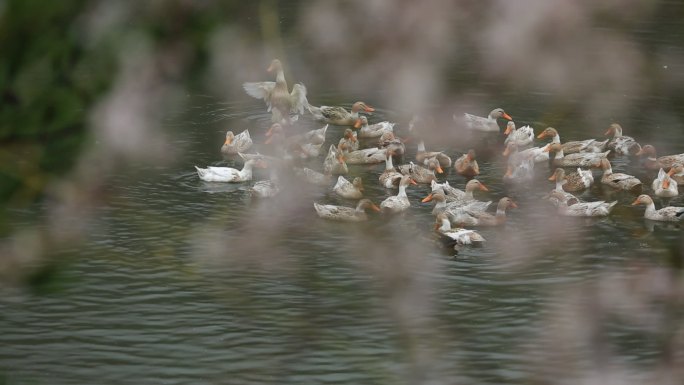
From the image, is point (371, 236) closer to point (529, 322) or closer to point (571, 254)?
point (571, 254)

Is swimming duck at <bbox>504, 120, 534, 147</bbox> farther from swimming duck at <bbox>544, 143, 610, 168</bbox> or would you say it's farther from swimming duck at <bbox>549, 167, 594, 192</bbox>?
swimming duck at <bbox>549, 167, 594, 192</bbox>

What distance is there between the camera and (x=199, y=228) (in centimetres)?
933

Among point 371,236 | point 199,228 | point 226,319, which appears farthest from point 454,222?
point 226,319

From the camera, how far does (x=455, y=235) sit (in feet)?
31.9

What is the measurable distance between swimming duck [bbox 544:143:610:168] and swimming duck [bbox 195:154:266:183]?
134 inches

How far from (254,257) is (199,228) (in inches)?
41.3

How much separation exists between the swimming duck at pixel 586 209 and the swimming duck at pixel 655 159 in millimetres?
1387

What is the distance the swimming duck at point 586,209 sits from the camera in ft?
35.0

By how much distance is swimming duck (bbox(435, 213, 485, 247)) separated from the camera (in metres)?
9.72

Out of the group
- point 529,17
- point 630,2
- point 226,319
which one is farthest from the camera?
point 226,319

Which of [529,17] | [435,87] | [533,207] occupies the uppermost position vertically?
[529,17]

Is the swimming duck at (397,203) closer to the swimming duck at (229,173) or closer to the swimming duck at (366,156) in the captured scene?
the swimming duck at (366,156)

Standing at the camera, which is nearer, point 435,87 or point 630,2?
point 630,2

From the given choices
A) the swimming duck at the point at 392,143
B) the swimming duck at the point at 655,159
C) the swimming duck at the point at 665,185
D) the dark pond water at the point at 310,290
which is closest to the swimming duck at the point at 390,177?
the dark pond water at the point at 310,290
